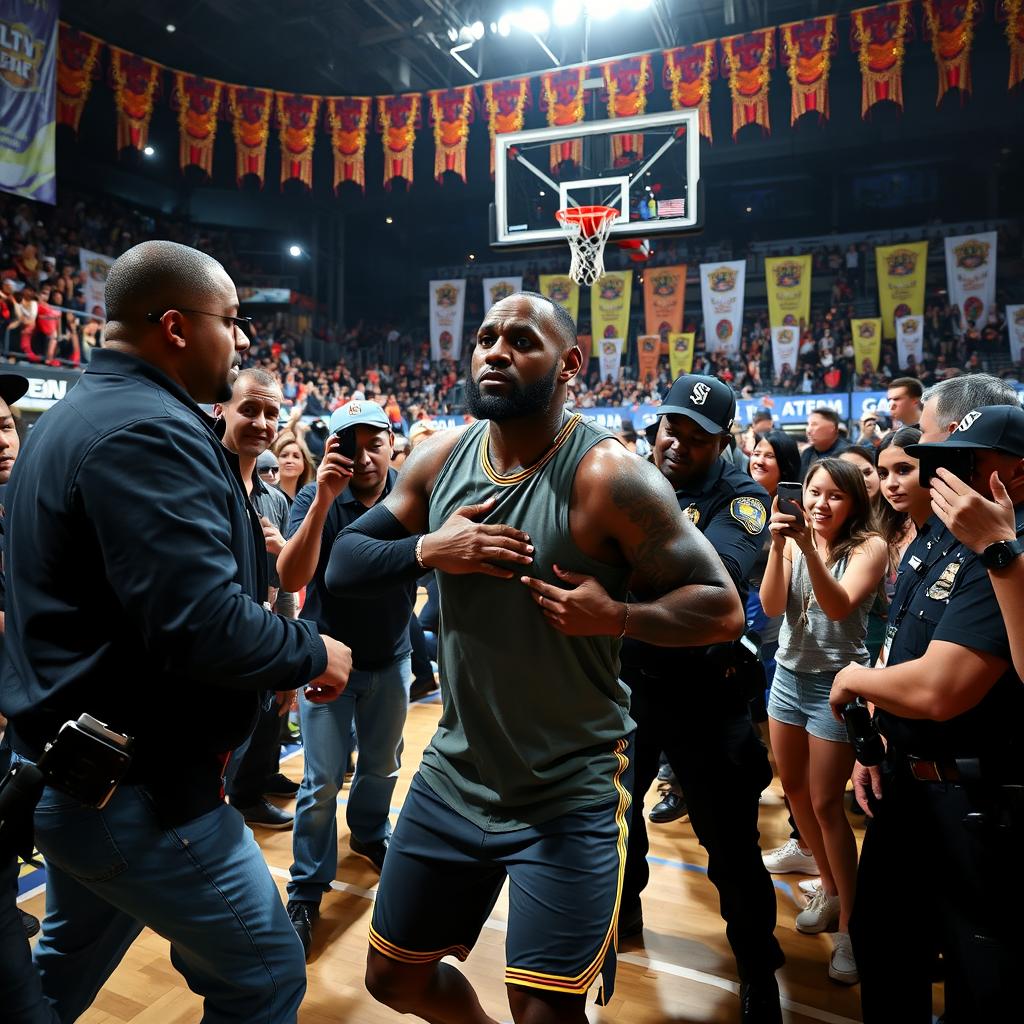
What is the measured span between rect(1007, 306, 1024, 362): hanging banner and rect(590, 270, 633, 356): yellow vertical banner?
8.33m

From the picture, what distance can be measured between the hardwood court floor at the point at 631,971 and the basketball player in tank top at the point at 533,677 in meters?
0.82

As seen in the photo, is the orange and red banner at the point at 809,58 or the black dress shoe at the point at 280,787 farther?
the orange and red banner at the point at 809,58

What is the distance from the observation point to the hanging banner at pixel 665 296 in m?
19.8

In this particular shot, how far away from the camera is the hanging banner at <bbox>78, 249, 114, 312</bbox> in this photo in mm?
16484

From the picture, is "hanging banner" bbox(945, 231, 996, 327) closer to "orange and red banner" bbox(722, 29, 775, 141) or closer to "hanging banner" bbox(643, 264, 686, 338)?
"orange and red banner" bbox(722, 29, 775, 141)

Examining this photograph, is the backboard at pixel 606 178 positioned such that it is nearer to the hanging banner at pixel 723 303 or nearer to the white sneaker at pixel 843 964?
the hanging banner at pixel 723 303

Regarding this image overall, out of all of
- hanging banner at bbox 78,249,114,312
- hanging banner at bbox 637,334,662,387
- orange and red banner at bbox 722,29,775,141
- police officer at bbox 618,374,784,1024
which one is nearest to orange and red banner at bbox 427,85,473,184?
orange and red banner at bbox 722,29,775,141

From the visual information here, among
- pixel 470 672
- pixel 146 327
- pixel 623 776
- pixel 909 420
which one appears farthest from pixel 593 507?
pixel 909 420

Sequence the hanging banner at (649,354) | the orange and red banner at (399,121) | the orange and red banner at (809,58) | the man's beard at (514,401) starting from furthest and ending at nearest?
the hanging banner at (649,354) < the orange and red banner at (399,121) < the orange and red banner at (809,58) < the man's beard at (514,401)

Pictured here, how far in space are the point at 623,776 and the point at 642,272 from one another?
20.6 m

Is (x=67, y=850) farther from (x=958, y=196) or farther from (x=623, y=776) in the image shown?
(x=958, y=196)

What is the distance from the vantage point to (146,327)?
5.65 ft

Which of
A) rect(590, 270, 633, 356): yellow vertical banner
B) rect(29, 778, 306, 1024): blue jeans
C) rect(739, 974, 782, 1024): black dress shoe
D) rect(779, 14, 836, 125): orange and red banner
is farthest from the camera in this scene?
rect(590, 270, 633, 356): yellow vertical banner

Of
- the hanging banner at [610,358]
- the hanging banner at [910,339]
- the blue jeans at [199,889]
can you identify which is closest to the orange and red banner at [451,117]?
the hanging banner at [610,358]
